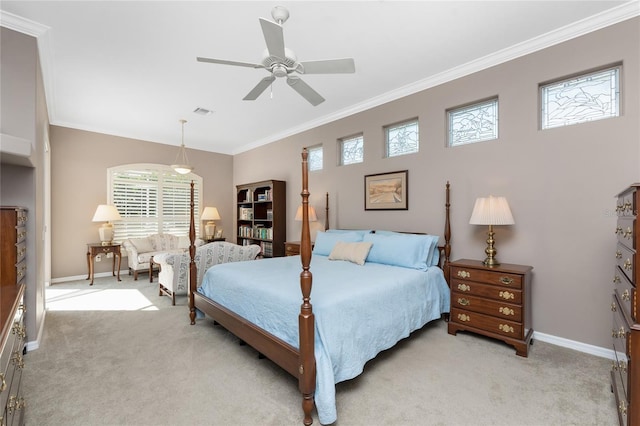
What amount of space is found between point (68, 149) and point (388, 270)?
6081 mm

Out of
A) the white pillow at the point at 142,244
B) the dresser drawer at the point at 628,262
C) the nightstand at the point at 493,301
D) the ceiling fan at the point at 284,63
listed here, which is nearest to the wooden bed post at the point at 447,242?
the nightstand at the point at 493,301

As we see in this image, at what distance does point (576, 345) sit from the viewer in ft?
8.93

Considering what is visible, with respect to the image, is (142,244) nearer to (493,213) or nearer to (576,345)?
Answer: (493,213)

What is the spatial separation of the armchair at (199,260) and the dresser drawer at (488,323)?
274 cm

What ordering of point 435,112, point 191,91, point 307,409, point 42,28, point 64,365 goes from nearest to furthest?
point 307,409, point 64,365, point 42,28, point 435,112, point 191,91

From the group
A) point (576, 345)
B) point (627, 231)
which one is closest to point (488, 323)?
point (576, 345)

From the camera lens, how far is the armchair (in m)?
3.83

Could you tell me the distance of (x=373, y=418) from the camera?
72.5 inches

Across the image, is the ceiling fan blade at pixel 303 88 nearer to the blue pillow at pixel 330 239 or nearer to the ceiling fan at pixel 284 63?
the ceiling fan at pixel 284 63

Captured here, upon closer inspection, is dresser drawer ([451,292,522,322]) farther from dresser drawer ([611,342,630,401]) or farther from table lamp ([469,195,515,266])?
dresser drawer ([611,342,630,401])

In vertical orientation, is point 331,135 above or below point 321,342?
above

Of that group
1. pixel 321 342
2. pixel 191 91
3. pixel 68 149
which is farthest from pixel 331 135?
pixel 68 149

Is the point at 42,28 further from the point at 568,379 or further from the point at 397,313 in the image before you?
the point at 568,379

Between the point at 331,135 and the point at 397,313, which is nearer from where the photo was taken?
the point at 397,313
